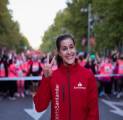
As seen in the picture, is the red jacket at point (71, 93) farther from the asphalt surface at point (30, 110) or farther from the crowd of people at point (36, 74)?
the crowd of people at point (36, 74)

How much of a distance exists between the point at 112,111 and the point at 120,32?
2377 cm

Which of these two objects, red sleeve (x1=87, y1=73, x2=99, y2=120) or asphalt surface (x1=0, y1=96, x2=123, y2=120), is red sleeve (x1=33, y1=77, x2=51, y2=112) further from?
asphalt surface (x1=0, y1=96, x2=123, y2=120)

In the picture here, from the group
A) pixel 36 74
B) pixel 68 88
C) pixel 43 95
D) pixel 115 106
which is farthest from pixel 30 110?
pixel 68 88

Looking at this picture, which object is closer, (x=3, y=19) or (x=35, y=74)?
(x=35, y=74)

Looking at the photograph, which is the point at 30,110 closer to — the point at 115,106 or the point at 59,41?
the point at 115,106

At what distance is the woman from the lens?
15.3 ft

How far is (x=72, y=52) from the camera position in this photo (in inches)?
184

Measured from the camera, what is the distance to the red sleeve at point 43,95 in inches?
187

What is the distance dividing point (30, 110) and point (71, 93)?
10.9 m

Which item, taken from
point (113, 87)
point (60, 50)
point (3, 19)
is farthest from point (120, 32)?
point (60, 50)

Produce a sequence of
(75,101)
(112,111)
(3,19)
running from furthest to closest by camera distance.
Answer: (3,19) → (112,111) → (75,101)

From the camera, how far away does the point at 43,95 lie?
4770 millimetres

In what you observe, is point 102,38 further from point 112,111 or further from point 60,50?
point 60,50

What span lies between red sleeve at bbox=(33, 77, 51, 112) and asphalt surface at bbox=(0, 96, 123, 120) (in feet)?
28.1
